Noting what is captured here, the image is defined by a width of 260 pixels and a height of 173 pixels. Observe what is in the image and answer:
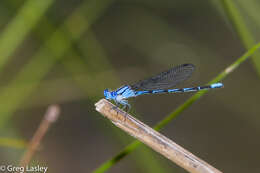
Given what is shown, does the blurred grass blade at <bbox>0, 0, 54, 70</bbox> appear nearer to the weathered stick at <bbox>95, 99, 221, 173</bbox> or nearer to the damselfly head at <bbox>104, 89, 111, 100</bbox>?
the damselfly head at <bbox>104, 89, 111, 100</bbox>

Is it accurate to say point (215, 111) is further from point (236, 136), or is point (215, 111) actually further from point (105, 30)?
point (105, 30)

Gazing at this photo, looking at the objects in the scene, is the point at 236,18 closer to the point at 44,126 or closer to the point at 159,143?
the point at 159,143

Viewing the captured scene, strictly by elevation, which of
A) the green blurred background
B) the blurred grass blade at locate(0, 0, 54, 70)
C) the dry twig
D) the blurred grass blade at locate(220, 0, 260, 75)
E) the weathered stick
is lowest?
the weathered stick

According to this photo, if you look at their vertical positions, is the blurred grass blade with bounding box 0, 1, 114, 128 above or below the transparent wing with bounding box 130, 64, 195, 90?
above

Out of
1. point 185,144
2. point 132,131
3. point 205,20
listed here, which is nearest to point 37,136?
point 132,131

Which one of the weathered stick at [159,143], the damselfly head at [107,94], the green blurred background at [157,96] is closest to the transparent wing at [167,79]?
the damselfly head at [107,94]

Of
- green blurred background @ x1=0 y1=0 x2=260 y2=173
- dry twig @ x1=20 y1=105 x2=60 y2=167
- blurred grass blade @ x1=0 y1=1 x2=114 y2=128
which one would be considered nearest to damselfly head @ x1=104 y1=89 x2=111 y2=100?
blurred grass blade @ x1=0 y1=1 x2=114 y2=128

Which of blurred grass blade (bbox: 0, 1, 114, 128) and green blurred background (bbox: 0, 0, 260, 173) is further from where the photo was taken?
green blurred background (bbox: 0, 0, 260, 173)

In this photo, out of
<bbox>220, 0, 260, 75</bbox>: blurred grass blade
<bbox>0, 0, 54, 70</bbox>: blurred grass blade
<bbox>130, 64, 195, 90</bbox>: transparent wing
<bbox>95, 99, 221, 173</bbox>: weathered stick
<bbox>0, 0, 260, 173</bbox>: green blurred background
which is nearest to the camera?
<bbox>95, 99, 221, 173</bbox>: weathered stick
